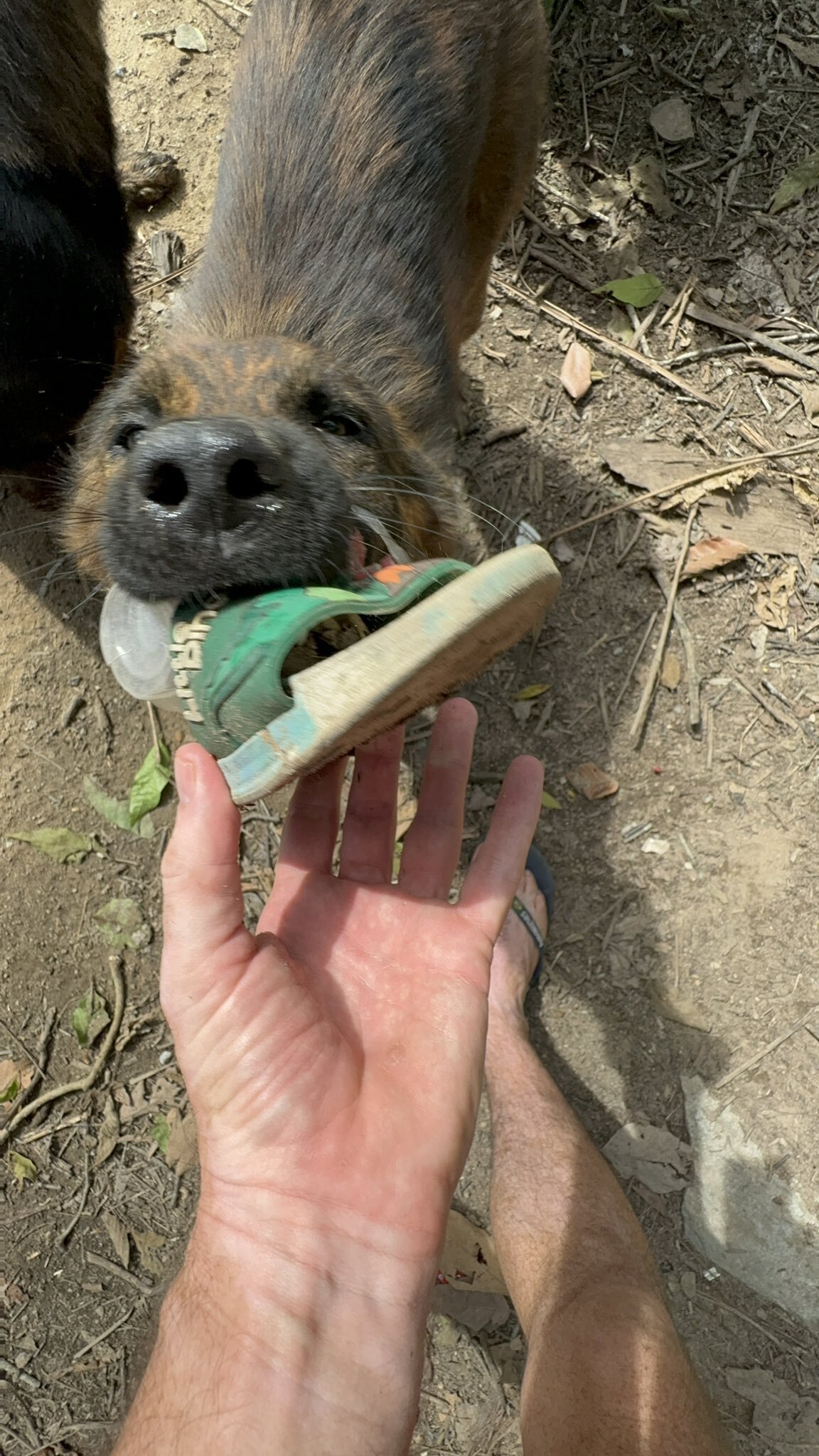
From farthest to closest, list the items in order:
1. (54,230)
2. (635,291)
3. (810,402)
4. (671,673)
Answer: (635,291) → (810,402) → (671,673) → (54,230)

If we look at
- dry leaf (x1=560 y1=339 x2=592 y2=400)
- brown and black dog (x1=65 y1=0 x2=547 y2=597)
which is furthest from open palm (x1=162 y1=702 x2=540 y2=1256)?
dry leaf (x1=560 y1=339 x2=592 y2=400)

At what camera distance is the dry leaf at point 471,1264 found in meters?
3.62

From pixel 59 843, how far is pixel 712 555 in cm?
308

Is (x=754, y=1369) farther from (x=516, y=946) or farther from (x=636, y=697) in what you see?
(x=636, y=697)

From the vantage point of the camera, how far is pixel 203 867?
6.91 ft

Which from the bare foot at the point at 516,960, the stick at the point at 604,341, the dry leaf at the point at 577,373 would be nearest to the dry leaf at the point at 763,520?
the stick at the point at 604,341

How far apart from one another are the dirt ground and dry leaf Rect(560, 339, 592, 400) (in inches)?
1.8

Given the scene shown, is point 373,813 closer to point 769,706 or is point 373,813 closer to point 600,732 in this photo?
point 600,732

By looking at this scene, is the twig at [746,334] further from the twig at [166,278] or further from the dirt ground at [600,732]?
the twig at [166,278]

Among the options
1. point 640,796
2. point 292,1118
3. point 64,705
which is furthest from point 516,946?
point 64,705

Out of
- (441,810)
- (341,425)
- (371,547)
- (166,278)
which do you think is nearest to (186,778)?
(371,547)

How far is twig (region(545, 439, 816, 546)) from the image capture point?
4.39 meters

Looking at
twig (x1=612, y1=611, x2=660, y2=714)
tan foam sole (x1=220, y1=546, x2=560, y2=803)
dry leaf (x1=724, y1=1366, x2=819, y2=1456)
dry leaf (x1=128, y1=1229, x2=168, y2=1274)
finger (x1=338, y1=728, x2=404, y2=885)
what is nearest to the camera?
tan foam sole (x1=220, y1=546, x2=560, y2=803)

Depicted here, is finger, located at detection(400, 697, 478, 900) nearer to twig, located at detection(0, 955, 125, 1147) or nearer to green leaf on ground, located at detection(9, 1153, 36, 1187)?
twig, located at detection(0, 955, 125, 1147)
